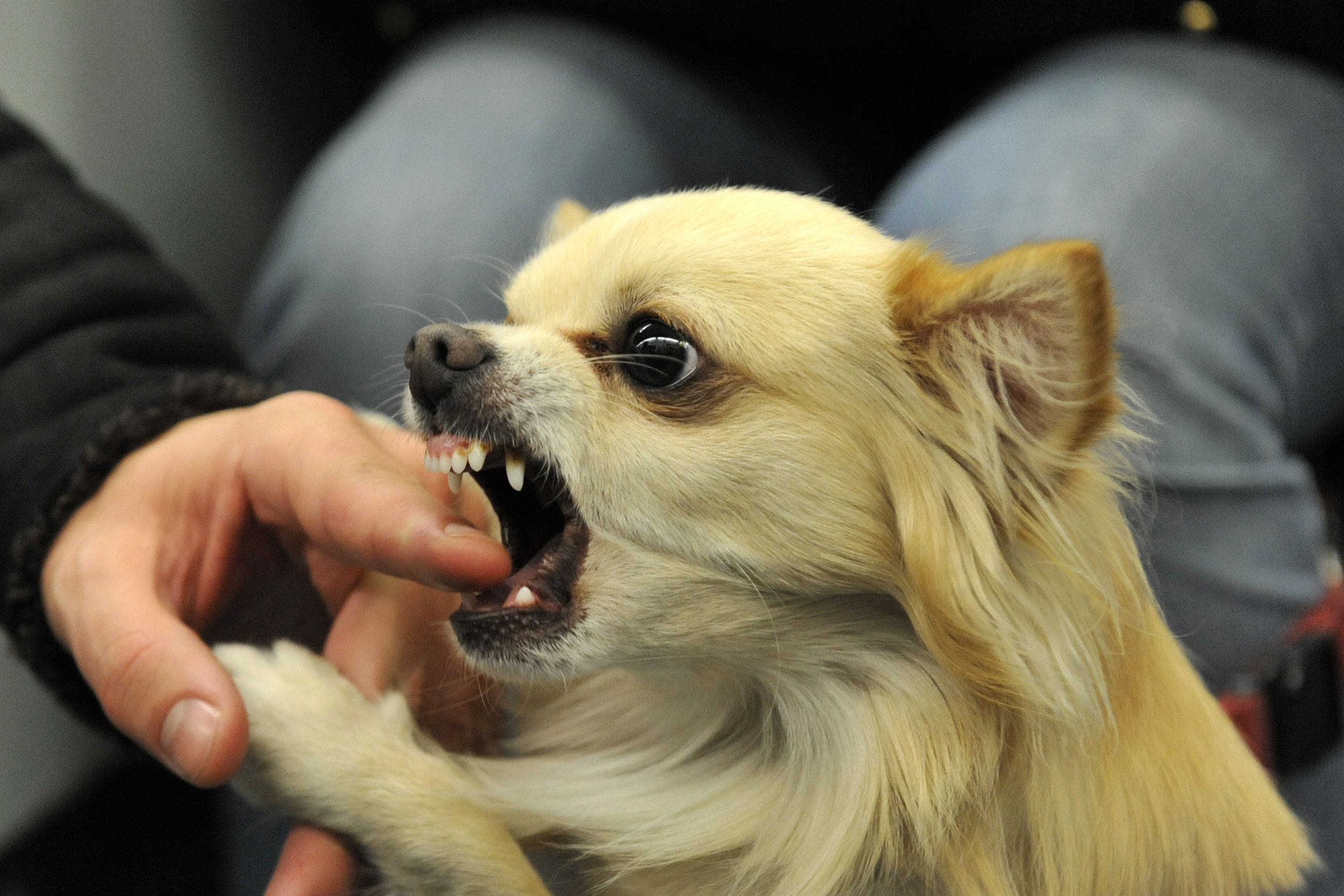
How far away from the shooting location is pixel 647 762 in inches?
32.5

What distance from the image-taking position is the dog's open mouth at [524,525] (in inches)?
28.0

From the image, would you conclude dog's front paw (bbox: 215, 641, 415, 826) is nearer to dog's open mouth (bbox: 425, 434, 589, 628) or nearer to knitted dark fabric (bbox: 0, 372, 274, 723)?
dog's open mouth (bbox: 425, 434, 589, 628)

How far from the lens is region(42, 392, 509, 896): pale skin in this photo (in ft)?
2.35

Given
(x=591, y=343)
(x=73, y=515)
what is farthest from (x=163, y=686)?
(x=591, y=343)

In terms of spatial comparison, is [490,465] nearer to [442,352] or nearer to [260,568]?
[442,352]

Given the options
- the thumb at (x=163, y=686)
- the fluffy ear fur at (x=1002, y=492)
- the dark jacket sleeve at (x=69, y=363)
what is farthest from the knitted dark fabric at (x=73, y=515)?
the fluffy ear fur at (x=1002, y=492)

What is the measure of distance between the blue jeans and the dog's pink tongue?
0.26 meters

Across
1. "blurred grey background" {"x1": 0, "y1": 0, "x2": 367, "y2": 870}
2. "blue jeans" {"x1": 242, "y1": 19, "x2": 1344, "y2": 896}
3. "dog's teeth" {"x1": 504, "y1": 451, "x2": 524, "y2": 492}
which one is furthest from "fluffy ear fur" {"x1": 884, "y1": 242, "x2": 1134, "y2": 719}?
"blurred grey background" {"x1": 0, "y1": 0, "x2": 367, "y2": 870}

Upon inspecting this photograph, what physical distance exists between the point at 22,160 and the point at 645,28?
0.81 metres

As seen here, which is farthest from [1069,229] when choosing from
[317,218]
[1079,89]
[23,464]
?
[23,464]

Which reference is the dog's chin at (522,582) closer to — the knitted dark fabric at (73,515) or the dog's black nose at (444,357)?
the dog's black nose at (444,357)

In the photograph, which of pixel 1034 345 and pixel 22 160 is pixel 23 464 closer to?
pixel 22 160

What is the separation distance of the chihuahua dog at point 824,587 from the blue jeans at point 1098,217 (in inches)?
12.5

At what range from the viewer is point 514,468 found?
70 centimetres
